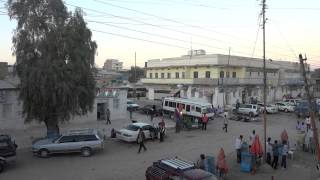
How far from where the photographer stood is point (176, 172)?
15680 mm

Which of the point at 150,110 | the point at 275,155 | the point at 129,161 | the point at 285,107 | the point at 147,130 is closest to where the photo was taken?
the point at 275,155

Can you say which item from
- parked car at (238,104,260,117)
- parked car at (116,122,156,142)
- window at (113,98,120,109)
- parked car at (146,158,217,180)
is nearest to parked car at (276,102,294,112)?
parked car at (238,104,260,117)

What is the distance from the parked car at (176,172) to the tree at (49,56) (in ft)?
35.6

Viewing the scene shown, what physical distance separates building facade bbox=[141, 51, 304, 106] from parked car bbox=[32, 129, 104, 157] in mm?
31329

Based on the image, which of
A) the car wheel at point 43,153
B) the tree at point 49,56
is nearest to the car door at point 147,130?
the tree at point 49,56

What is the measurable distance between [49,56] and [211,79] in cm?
3179

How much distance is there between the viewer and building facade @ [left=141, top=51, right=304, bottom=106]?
54688mm

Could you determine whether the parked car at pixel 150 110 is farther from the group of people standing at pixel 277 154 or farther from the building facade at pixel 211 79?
the group of people standing at pixel 277 154

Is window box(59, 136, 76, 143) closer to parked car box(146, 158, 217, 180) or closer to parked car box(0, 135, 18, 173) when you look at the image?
parked car box(0, 135, 18, 173)

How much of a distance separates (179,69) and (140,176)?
42839 mm

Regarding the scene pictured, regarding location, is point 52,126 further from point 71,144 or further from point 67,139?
point 71,144

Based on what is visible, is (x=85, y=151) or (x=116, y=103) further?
(x=116, y=103)

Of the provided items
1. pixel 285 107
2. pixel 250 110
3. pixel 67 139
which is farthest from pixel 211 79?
pixel 67 139

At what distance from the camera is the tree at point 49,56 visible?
25.1 meters
